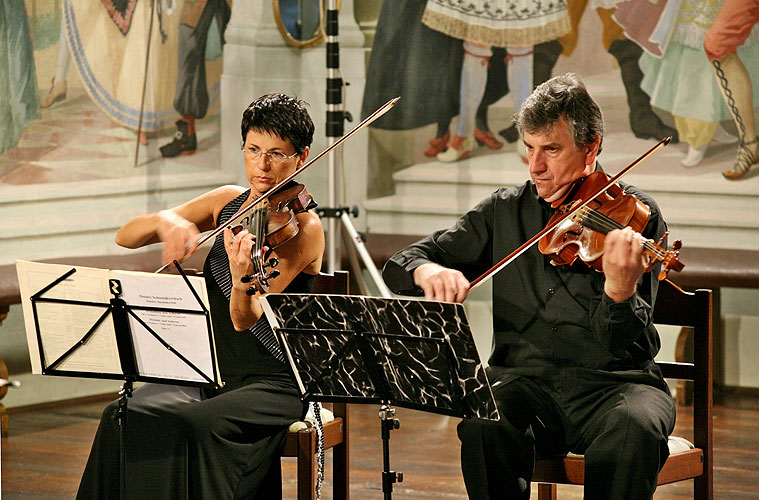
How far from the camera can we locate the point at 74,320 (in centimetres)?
251

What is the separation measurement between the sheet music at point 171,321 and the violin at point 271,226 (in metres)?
0.20

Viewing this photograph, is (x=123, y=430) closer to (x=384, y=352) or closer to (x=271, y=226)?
(x=271, y=226)

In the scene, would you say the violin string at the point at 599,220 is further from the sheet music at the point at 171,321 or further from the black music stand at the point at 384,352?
the sheet music at the point at 171,321

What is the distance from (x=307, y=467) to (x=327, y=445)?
6.0 inches

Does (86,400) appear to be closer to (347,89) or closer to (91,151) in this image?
(91,151)

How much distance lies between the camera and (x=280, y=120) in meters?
2.79

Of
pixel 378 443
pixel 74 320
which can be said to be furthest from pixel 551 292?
pixel 378 443

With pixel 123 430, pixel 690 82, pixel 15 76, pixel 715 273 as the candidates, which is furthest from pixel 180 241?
pixel 690 82

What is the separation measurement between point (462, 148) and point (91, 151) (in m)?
1.68

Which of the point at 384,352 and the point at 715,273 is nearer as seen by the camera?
the point at 384,352

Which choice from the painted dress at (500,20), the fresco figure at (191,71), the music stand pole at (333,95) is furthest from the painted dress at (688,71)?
the fresco figure at (191,71)

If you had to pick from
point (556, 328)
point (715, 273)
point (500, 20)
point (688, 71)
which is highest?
point (500, 20)

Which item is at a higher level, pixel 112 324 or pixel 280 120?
pixel 280 120

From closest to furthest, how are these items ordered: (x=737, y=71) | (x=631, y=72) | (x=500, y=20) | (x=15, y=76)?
(x=15, y=76) < (x=737, y=71) < (x=631, y=72) < (x=500, y=20)
